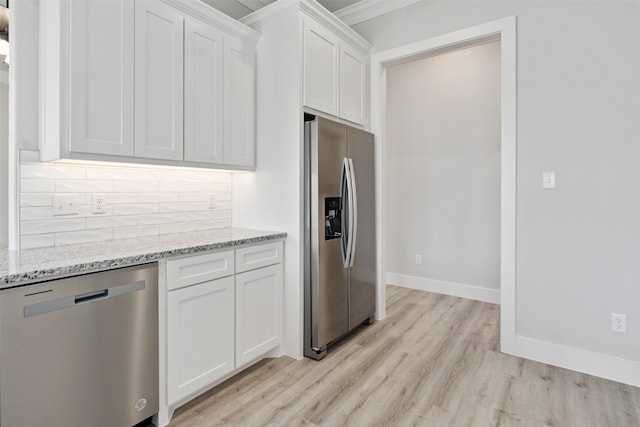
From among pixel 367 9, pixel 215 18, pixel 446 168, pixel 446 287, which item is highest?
pixel 367 9

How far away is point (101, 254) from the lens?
1.65 metres

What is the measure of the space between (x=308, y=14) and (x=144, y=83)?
1292 mm

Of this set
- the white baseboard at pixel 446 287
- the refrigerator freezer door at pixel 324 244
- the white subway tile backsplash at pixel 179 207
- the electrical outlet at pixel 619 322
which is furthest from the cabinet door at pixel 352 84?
the electrical outlet at pixel 619 322

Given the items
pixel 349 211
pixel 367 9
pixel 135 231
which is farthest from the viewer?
pixel 367 9

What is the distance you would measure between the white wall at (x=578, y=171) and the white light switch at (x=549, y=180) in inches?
1.4


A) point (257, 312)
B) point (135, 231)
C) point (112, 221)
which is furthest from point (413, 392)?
point (112, 221)

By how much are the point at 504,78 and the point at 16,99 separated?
3095 millimetres

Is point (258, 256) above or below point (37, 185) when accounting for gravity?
below

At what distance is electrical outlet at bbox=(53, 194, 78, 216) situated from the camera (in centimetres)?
190

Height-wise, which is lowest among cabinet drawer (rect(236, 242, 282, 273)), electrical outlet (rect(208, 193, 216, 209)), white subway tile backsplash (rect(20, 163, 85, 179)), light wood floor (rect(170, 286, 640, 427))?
light wood floor (rect(170, 286, 640, 427))

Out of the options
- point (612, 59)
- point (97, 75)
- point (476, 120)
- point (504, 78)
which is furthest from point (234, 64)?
point (476, 120)

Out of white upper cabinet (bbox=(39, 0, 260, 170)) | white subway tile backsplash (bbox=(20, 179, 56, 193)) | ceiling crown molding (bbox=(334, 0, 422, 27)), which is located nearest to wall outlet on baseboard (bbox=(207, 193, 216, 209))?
white upper cabinet (bbox=(39, 0, 260, 170))

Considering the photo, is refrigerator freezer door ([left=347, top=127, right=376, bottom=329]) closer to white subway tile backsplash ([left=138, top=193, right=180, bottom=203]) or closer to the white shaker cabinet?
the white shaker cabinet

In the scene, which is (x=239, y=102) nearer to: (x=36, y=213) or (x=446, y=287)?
(x=36, y=213)
